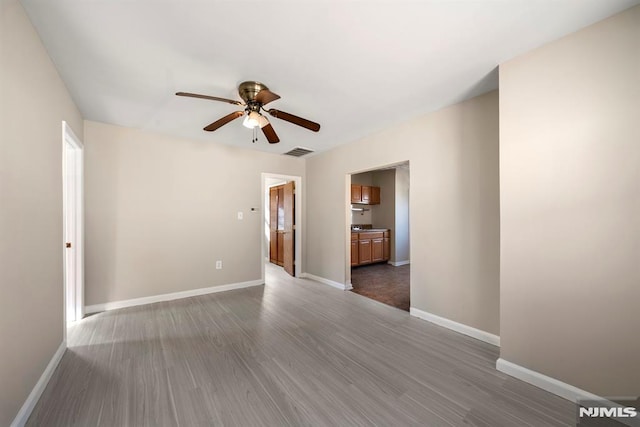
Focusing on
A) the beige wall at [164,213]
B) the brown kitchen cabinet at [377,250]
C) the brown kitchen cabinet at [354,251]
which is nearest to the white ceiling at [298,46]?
the beige wall at [164,213]

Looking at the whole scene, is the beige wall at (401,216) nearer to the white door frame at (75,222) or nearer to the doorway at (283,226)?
the doorway at (283,226)

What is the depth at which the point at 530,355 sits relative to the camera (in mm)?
1774

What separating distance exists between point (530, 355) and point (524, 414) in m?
0.46

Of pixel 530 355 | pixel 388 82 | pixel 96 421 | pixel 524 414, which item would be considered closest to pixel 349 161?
pixel 388 82

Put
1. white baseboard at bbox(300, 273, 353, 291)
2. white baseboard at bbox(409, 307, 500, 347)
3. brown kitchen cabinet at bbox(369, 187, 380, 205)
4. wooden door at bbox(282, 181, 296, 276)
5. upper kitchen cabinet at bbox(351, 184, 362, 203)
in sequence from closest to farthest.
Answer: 1. white baseboard at bbox(409, 307, 500, 347)
2. white baseboard at bbox(300, 273, 353, 291)
3. wooden door at bbox(282, 181, 296, 276)
4. upper kitchen cabinet at bbox(351, 184, 362, 203)
5. brown kitchen cabinet at bbox(369, 187, 380, 205)

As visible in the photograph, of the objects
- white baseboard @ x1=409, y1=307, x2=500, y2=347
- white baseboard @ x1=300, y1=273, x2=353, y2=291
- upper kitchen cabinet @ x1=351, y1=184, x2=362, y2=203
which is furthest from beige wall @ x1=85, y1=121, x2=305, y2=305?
white baseboard @ x1=409, y1=307, x2=500, y2=347

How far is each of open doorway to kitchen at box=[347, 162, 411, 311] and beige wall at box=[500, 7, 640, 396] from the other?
3.22 metres

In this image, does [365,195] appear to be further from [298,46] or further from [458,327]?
[298,46]

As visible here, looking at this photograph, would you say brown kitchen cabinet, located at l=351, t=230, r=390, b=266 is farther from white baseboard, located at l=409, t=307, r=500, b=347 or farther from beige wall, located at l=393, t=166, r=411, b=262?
white baseboard, located at l=409, t=307, r=500, b=347

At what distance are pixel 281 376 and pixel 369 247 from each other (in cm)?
424

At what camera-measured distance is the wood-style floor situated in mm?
1468

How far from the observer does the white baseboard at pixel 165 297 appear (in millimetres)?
3070

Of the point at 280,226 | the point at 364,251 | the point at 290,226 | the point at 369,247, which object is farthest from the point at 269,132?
the point at 369,247

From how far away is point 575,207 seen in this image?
1.60 metres
